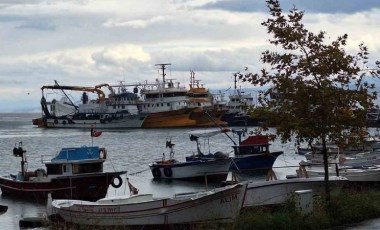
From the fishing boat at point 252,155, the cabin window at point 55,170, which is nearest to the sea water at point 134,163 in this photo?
the fishing boat at point 252,155

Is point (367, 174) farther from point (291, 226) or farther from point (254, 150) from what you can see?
point (254, 150)

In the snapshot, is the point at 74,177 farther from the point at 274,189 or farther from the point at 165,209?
the point at 165,209

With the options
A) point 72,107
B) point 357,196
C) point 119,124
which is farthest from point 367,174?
point 72,107

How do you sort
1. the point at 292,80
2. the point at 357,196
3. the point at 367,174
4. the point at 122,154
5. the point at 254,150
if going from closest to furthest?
the point at 292,80, the point at 357,196, the point at 367,174, the point at 254,150, the point at 122,154

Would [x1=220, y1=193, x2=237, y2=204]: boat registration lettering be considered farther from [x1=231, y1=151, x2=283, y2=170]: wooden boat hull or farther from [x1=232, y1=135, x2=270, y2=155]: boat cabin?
[x1=232, y1=135, x2=270, y2=155]: boat cabin

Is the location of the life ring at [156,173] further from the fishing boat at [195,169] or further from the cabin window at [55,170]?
the cabin window at [55,170]

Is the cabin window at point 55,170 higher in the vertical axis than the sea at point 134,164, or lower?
higher

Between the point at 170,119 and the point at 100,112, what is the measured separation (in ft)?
55.2

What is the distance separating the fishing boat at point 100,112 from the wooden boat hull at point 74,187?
97.7 metres

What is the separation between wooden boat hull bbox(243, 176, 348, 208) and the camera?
2655cm

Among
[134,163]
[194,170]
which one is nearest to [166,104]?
[134,163]

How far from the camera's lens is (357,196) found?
25.0 metres

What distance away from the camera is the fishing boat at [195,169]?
48281 mm

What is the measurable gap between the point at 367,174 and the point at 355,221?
10.7 metres
